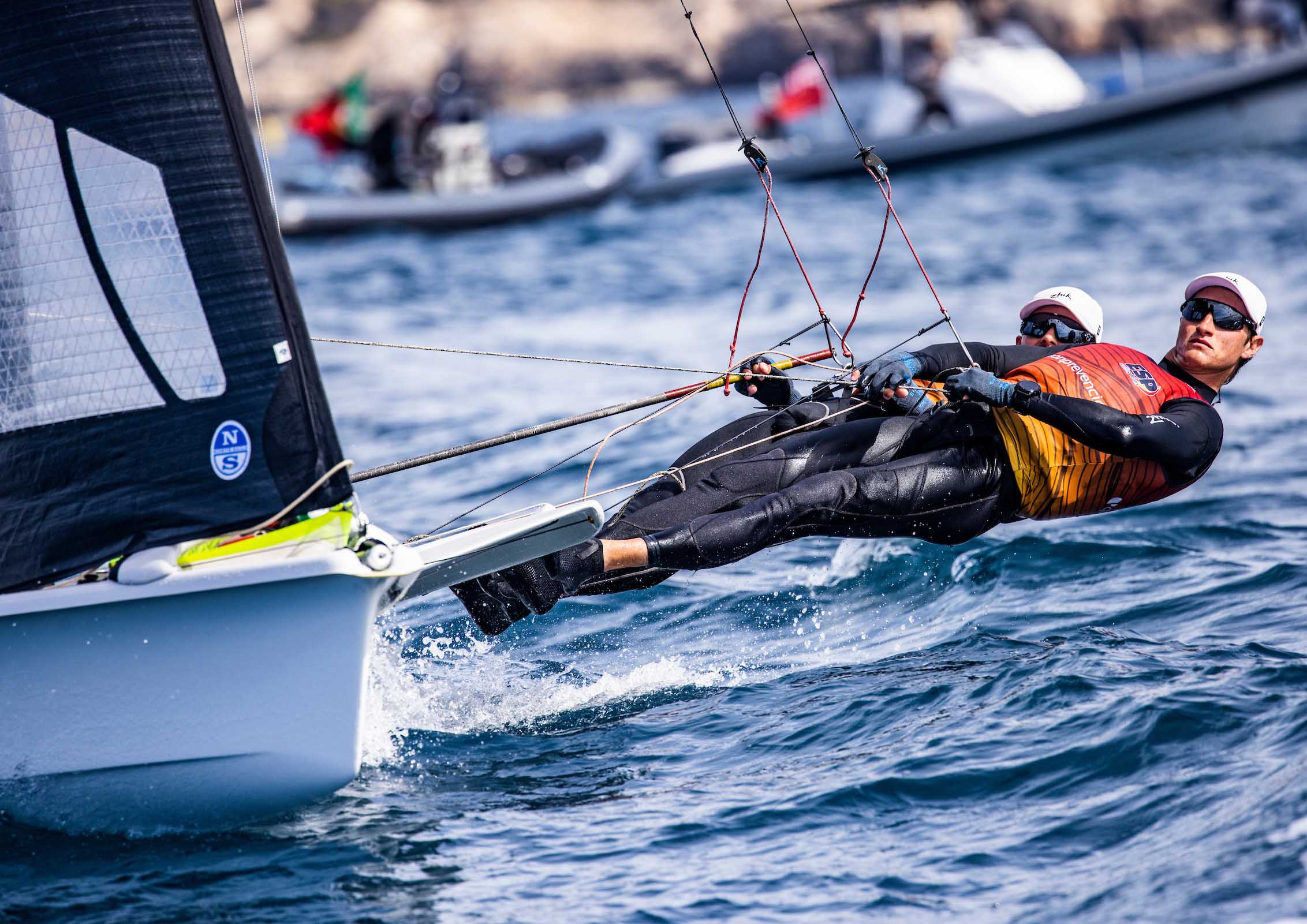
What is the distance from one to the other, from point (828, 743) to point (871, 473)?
751 millimetres

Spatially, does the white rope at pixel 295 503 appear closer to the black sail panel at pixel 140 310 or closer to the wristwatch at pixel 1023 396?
the black sail panel at pixel 140 310

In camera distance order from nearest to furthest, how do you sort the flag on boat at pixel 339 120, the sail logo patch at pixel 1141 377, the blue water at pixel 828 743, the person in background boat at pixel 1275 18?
the blue water at pixel 828 743, the sail logo patch at pixel 1141 377, the flag on boat at pixel 339 120, the person in background boat at pixel 1275 18

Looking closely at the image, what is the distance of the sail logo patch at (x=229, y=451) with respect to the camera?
3156 mm

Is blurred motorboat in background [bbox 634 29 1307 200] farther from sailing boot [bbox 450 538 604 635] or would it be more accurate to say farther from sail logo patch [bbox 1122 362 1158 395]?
sailing boot [bbox 450 538 604 635]

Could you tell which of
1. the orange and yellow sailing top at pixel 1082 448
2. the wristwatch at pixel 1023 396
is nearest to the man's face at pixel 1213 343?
the orange and yellow sailing top at pixel 1082 448

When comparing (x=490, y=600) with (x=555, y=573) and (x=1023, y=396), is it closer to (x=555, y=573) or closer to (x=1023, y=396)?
(x=555, y=573)

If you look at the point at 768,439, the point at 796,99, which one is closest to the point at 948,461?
the point at 768,439

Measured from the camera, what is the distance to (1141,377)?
410 centimetres

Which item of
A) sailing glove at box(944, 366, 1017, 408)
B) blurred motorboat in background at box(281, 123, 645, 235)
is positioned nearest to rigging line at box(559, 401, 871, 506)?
sailing glove at box(944, 366, 1017, 408)

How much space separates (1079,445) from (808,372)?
276 cm

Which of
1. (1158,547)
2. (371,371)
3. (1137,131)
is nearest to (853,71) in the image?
(1137,131)

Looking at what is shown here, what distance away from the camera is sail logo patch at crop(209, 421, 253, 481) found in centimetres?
316

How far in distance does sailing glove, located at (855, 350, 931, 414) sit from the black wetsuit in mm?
171

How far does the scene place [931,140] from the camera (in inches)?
635
